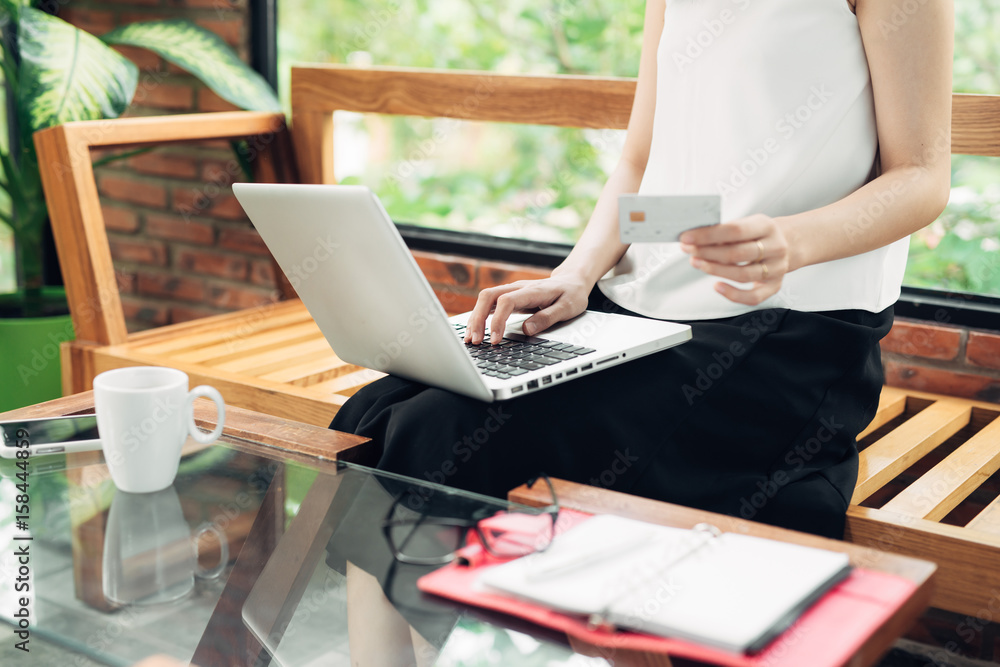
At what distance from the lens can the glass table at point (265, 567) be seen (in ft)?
1.91

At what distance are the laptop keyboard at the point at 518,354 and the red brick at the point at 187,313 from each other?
1.54 metres

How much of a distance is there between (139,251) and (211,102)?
0.47 meters

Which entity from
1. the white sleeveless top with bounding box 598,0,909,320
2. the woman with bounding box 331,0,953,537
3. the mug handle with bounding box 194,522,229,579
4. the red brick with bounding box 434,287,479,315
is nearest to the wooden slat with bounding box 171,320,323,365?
the red brick with bounding box 434,287,479,315

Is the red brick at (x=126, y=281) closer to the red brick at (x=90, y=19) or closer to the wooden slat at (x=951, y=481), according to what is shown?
the red brick at (x=90, y=19)

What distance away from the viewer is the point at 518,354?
0.95 meters

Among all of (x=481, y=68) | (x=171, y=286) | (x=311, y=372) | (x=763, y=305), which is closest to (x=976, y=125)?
(x=763, y=305)

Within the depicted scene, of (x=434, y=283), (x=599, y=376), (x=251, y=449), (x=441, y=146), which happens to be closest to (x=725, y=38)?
(x=599, y=376)

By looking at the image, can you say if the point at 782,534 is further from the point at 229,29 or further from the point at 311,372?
the point at 229,29

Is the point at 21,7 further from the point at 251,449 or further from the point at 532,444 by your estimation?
the point at 532,444

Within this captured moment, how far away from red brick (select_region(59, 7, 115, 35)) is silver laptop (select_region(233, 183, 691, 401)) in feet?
5.41

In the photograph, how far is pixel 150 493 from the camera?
2.60 feet

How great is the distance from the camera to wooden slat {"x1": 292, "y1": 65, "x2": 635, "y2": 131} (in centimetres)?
167

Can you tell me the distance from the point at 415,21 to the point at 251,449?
6.58 ft

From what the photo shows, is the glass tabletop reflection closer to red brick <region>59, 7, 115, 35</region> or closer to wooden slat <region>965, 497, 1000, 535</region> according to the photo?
wooden slat <region>965, 497, 1000, 535</region>
